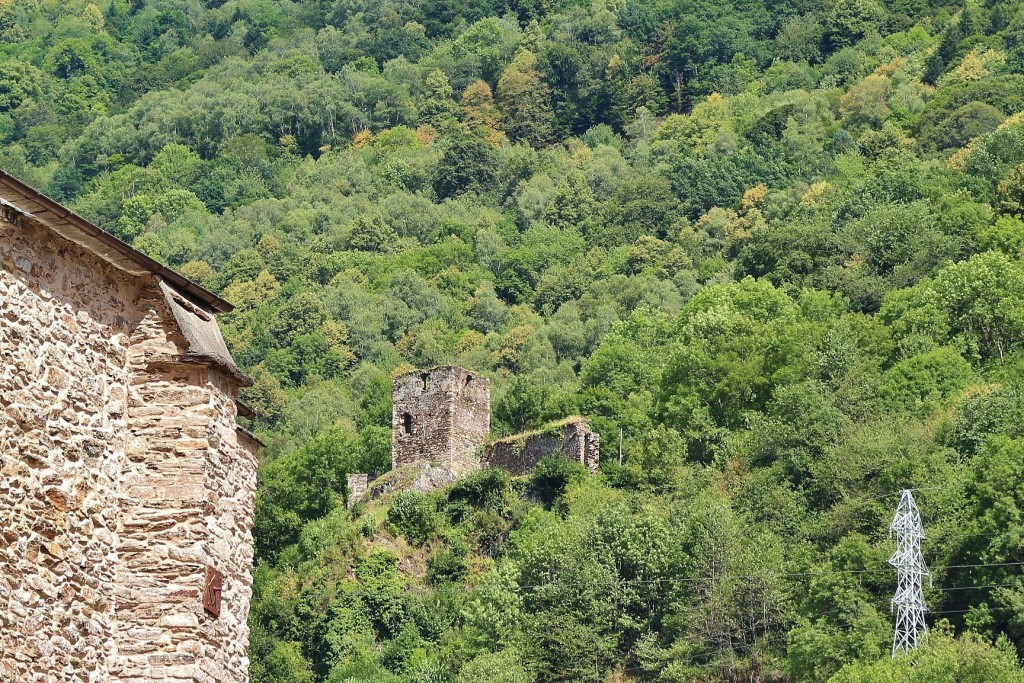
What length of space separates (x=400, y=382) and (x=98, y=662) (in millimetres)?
47623

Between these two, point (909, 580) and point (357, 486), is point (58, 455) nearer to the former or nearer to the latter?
point (909, 580)

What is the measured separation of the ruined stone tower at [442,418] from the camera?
192 feet

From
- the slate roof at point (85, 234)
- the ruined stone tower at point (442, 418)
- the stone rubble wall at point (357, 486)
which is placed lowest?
the slate roof at point (85, 234)

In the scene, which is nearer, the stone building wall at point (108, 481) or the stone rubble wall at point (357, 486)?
the stone building wall at point (108, 481)

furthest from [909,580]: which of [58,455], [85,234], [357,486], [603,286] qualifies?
→ [603,286]

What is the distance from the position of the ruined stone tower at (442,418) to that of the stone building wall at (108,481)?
44.6 m

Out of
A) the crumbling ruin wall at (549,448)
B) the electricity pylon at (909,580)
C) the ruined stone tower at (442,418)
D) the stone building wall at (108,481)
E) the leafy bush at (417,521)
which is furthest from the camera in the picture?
the ruined stone tower at (442,418)

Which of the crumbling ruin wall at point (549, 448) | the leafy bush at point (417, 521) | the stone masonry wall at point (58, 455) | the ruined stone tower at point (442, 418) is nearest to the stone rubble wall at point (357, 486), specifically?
the ruined stone tower at point (442, 418)

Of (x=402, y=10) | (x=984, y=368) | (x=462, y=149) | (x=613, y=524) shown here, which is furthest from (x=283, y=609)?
(x=402, y=10)

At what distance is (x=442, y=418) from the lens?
58.9 m

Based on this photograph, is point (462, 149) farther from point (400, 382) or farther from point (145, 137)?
point (400, 382)

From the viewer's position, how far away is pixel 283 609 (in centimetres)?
5256

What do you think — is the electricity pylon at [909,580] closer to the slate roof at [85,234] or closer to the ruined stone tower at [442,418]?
the ruined stone tower at [442,418]

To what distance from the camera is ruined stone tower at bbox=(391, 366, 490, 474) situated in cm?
5859
